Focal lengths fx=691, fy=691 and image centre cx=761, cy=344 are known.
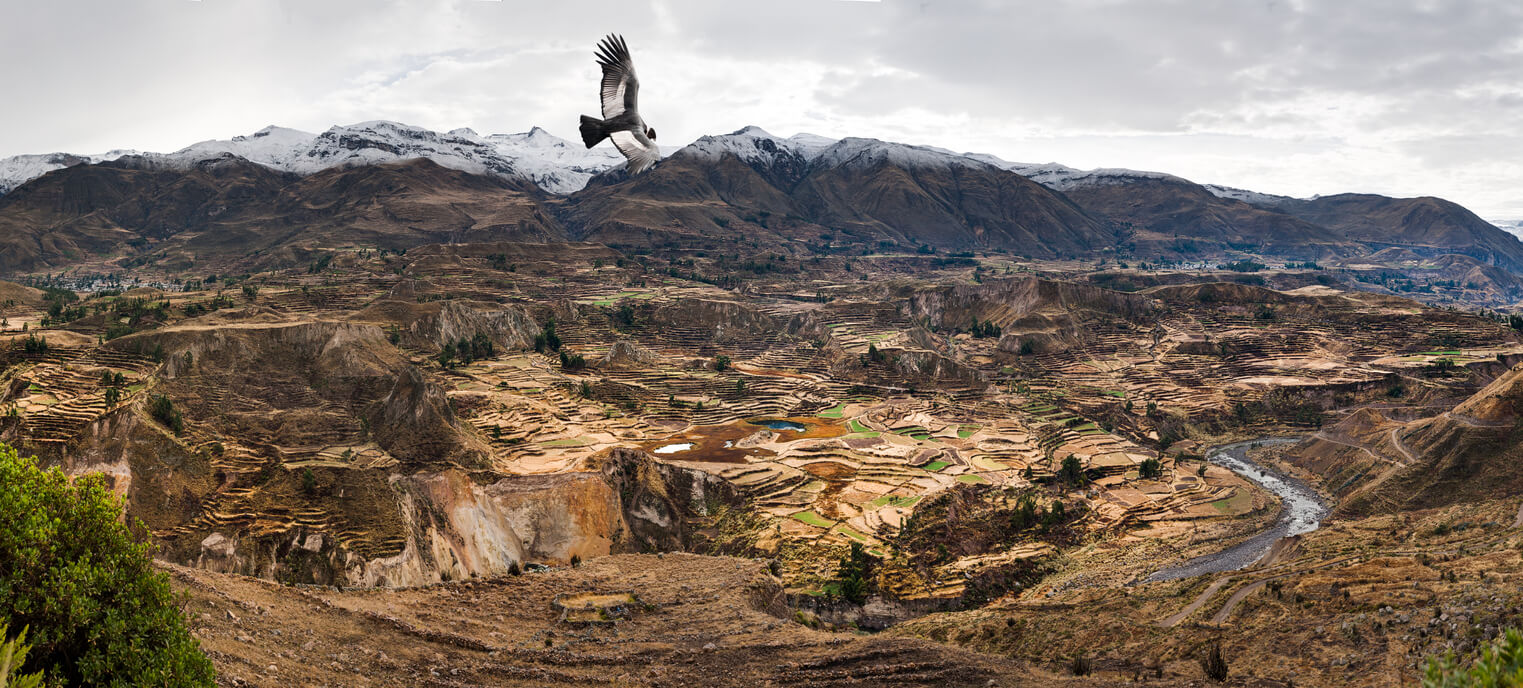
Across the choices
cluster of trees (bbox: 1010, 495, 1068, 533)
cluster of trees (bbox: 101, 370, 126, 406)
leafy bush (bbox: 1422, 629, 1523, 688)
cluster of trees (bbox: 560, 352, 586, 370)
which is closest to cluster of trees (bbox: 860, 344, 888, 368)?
cluster of trees (bbox: 560, 352, 586, 370)

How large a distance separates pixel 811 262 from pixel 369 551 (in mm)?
160359

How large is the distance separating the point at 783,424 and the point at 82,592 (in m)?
65.9

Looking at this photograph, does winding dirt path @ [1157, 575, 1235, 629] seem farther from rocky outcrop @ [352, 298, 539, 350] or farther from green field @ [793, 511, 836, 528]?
rocky outcrop @ [352, 298, 539, 350]

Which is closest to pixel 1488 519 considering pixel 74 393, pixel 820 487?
pixel 820 487

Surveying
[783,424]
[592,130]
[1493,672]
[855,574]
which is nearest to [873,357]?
[783,424]

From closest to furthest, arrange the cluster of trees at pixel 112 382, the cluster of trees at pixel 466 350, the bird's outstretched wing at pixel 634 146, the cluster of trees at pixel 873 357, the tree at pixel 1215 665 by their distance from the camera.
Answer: the bird's outstretched wing at pixel 634 146 → the tree at pixel 1215 665 → the cluster of trees at pixel 112 382 → the cluster of trees at pixel 466 350 → the cluster of trees at pixel 873 357

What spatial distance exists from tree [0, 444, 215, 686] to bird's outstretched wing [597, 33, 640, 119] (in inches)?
440

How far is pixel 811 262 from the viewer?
185500 millimetres

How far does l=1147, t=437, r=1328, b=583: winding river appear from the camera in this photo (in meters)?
43.5

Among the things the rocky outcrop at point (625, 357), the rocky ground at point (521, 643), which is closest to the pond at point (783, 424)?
the rocky outcrop at point (625, 357)

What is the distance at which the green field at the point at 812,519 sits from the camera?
4697 centimetres

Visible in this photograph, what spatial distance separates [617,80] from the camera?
1065 cm

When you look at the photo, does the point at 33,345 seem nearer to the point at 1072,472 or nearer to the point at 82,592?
the point at 82,592

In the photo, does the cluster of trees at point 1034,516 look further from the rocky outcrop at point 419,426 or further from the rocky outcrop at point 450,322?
the rocky outcrop at point 450,322
